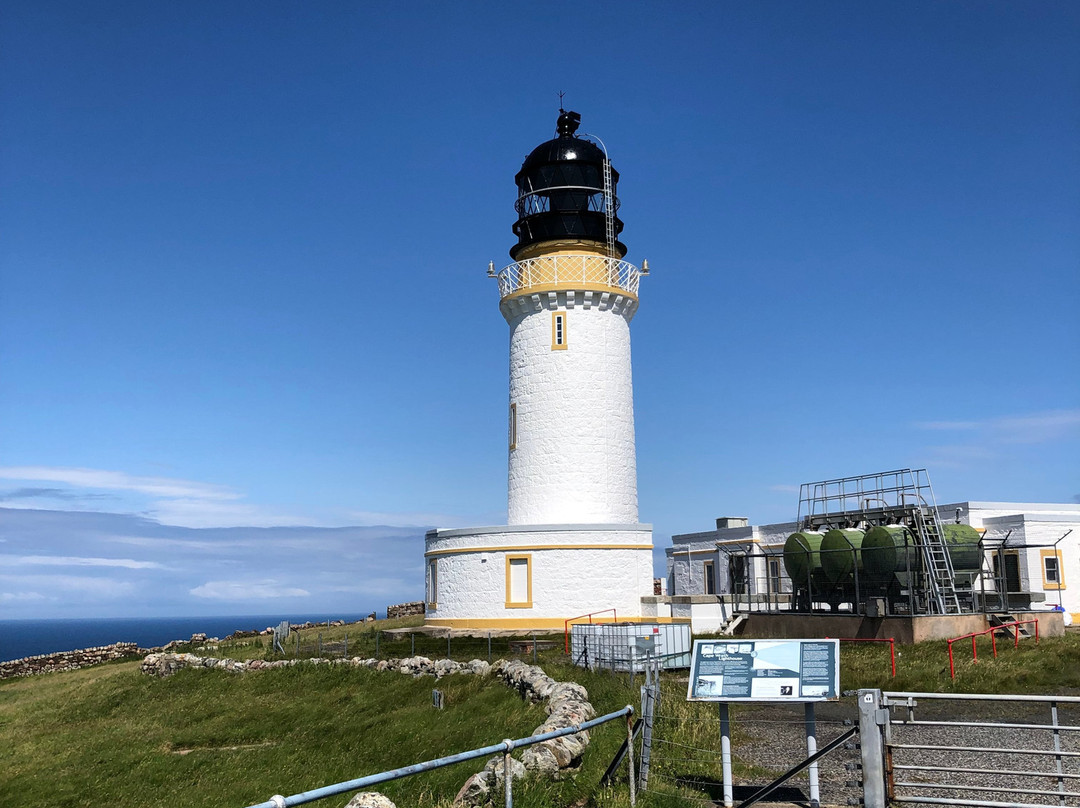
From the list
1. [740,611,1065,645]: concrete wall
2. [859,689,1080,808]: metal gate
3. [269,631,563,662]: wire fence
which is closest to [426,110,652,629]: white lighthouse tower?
[269,631,563,662]: wire fence

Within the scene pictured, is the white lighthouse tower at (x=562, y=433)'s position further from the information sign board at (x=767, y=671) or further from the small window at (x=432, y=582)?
the information sign board at (x=767, y=671)

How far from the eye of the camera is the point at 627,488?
3231cm

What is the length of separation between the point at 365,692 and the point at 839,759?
11.1 meters

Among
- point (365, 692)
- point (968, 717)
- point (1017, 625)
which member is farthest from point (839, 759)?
point (1017, 625)

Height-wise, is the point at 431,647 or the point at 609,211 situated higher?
the point at 609,211

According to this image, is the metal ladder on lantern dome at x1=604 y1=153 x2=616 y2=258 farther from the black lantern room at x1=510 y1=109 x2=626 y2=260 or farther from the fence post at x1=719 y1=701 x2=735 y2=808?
the fence post at x1=719 y1=701 x2=735 y2=808

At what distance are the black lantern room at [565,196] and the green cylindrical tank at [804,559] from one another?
1237cm

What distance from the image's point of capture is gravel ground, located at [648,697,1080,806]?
32.6ft

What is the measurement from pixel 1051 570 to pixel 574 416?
55.5ft

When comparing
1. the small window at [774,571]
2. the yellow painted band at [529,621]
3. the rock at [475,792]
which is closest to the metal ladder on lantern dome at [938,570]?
the yellow painted band at [529,621]

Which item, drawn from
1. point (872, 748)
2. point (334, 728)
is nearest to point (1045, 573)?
point (334, 728)

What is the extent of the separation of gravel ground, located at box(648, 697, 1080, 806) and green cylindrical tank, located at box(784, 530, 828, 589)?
12.7 metres

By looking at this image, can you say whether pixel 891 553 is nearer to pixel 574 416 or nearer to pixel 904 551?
pixel 904 551

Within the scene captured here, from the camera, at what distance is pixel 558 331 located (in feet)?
107
